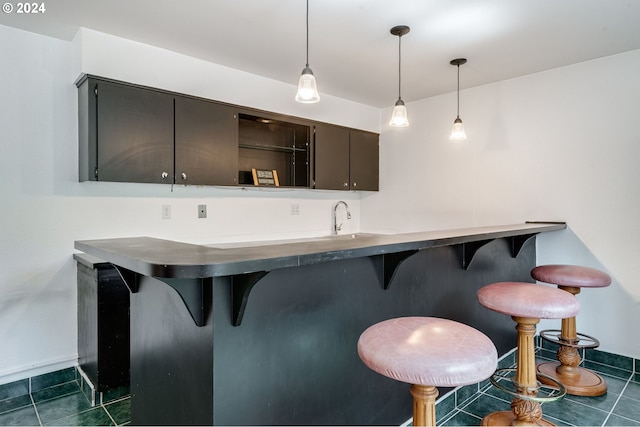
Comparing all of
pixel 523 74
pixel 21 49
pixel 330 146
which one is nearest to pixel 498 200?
pixel 523 74

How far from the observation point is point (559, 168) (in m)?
3.19

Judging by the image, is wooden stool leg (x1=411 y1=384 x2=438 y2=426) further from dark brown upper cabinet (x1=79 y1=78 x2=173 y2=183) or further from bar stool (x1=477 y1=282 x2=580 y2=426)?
dark brown upper cabinet (x1=79 y1=78 x2=173 y2=183)

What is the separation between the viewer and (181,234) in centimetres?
313

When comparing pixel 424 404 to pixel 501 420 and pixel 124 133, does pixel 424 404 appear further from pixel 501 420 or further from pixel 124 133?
pixel 124 133

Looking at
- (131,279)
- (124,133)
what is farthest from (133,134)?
(131,279)

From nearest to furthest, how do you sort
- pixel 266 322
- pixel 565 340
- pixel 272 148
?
pixel 266 322 → pixel 565 340 → pixel 272 148

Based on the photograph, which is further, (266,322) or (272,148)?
(272,148)

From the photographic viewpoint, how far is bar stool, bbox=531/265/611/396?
8.13ft

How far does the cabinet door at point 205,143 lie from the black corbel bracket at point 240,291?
73.7 inches

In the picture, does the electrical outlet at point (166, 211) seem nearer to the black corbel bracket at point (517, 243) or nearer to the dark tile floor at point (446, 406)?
the dark tile floor at point (446, 406)

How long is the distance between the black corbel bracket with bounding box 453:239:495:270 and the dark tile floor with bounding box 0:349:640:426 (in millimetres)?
781

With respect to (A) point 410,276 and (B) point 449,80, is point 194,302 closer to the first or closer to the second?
(A) point 410,276

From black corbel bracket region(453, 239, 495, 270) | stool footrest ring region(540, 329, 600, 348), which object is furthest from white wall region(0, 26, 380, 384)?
stool footrest ring region(540, 329, 600, 348)

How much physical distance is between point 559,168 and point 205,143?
9.78 feet
